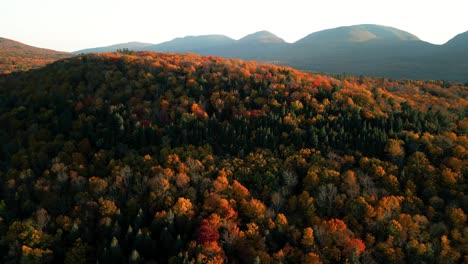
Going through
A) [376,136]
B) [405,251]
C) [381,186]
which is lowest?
[405,251]

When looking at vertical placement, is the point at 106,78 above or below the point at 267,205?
above

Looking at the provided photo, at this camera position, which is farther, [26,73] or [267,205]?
[26,73]

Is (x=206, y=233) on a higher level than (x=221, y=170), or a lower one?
lower

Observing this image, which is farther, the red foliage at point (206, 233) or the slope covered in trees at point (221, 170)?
the slope covered in trees at point (221, 170)

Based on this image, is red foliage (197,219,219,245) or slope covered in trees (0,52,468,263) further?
slope covered in trees (0,52,468,263)

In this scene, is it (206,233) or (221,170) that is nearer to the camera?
(206,233)

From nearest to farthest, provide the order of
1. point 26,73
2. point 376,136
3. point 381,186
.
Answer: point 381,186, point 376,136, point 26,73

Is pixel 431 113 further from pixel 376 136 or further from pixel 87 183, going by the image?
pixel 87 183

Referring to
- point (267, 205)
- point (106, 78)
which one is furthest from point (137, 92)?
point (267, 205)
